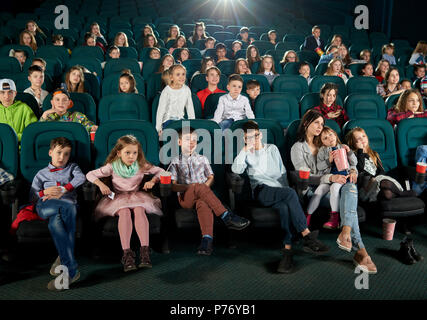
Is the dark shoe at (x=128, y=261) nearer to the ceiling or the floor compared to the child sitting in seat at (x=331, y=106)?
nearer to the floor

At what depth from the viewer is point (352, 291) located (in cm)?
164

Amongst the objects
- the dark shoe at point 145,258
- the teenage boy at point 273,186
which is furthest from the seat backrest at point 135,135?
the dark shoe at point 145,258

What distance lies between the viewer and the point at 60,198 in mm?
1830

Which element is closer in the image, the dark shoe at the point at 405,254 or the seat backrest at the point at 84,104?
the dark shoe at the point at 405,254

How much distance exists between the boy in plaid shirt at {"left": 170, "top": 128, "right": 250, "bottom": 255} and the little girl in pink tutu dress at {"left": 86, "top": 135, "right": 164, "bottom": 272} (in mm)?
127

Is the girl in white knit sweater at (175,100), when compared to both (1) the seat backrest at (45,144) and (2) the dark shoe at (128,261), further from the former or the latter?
(2) the dark shoe at (128,261)

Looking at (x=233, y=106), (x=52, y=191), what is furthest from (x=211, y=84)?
(x=52, y=191)

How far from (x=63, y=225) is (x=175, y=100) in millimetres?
1309

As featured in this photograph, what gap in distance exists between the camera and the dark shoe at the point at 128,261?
1740mm

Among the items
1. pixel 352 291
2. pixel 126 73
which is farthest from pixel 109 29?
pixel 352 291

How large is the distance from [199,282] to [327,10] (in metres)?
7.45

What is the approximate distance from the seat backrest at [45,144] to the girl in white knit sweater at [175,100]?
27.4 inches

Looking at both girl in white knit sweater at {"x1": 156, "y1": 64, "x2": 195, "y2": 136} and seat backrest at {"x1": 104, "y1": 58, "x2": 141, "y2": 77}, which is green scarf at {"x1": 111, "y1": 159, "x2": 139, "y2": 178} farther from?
seat backrest at {"x1": 104, "y1": 58, "x2": 141, "y2": 77}

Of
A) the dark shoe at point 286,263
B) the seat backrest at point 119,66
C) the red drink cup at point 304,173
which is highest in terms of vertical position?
the seat backrest at point 119,66
